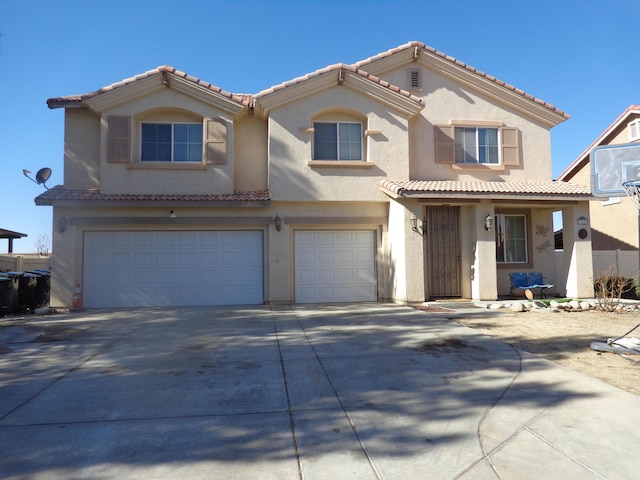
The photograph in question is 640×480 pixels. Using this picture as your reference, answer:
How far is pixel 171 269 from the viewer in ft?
40.7

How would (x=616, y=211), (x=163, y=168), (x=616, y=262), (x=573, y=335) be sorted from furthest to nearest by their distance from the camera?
(x=616, y=211)
(x=616, y=262)
(x=163, y=168)
(x=573, y=335)

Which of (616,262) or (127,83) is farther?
(616,262)

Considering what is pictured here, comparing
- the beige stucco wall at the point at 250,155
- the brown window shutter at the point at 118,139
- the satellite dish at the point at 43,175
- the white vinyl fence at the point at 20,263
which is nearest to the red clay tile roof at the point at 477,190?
the beige stucco wall at the point at 250,155

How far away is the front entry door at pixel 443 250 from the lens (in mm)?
Result: 12805

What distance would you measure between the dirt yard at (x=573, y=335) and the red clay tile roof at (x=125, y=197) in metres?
6.57

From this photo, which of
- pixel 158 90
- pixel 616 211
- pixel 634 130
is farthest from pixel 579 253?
pixel 158 90

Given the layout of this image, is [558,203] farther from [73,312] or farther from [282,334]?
[73,312]

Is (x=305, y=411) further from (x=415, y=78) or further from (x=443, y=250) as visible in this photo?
(x=415, y=78)

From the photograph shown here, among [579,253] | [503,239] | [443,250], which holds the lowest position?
[579,253]

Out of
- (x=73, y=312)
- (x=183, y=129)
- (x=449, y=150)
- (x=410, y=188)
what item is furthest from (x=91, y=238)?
(x=449, y=150)

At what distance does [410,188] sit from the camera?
458 inches

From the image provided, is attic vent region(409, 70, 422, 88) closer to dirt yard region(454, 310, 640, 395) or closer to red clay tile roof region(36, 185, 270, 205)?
red clay tile roof region(36, 185, 270, 205)

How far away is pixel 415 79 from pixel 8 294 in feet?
43.2

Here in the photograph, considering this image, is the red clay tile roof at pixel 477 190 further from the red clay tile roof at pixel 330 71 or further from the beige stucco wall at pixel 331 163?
the red clay tile roof at pixel 330 71
